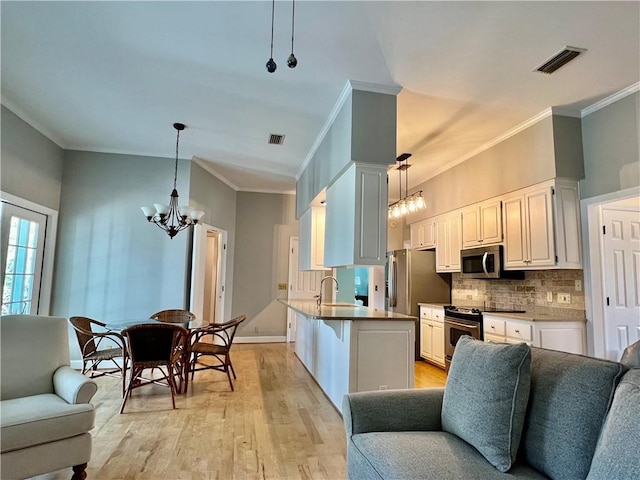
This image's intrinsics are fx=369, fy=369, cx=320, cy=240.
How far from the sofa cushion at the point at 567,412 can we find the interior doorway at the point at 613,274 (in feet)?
8.46

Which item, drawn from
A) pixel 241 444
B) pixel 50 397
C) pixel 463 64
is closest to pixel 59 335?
pixel 50 397

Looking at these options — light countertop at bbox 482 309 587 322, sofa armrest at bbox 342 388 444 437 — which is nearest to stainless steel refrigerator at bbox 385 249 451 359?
light countertop at bbox 482 309 587 322

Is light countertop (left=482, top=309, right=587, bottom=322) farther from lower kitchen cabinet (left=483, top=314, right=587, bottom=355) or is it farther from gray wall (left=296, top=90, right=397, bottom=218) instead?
gray wall (left=296, top=90, right=397, bottom=218)

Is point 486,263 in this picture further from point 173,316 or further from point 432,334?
point 173,316

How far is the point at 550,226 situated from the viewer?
379 centimetres

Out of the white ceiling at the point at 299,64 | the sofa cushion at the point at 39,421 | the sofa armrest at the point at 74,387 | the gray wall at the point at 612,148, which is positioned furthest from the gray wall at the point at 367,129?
the sofa cushion at the point at 39,421

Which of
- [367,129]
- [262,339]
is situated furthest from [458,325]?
[262,339]

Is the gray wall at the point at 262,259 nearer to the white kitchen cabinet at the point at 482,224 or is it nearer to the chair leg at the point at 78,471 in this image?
the white kitchen cabinet at the point at 482,224

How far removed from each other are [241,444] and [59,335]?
1511 mm

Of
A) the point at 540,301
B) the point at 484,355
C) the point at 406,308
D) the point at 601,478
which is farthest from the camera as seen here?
the point at 406,308

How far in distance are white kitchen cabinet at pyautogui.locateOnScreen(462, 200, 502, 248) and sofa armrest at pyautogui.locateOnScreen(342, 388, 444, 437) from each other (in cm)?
316

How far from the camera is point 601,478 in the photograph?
3.78ft

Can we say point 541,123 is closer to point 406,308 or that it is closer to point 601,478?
point 406,308

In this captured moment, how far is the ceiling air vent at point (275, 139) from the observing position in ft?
14.9
